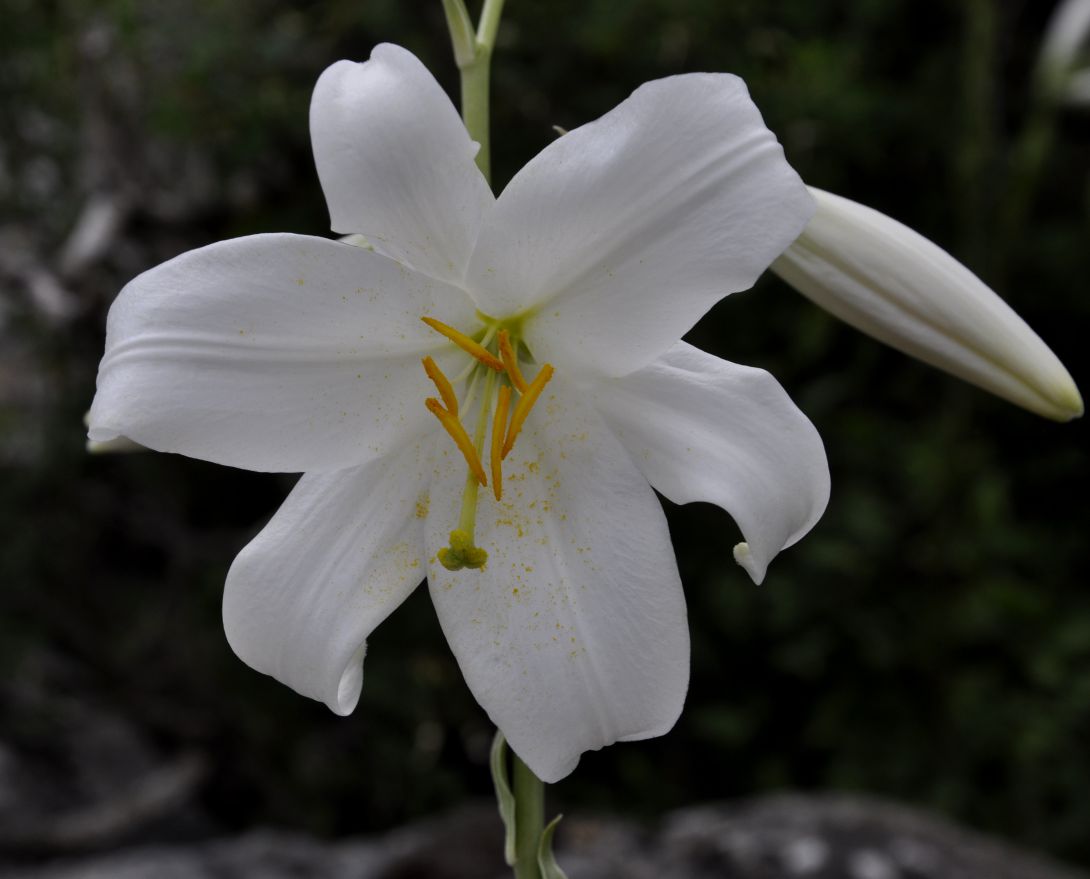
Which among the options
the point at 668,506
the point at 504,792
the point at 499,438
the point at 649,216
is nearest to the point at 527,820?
the point at 504,792

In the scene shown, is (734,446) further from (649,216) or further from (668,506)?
(668,506)

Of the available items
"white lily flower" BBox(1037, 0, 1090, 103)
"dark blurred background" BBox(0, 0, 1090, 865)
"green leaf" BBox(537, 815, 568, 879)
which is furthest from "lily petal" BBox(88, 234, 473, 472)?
"white lily flower" BBox(1037, 0, 1090, 103)

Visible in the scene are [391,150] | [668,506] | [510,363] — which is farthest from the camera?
[668,506]

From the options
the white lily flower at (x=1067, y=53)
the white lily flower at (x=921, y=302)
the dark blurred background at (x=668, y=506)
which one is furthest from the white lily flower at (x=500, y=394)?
the white lily flower at (x=1067, y=53)

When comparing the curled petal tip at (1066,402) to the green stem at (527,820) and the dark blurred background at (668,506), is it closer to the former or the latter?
the green stem at (527,820)

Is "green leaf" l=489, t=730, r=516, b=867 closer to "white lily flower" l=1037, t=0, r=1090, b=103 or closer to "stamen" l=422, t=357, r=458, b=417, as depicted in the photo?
"stamen" l=422, t=357, r=458, b=417

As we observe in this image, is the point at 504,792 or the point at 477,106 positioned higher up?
the point at 477,106

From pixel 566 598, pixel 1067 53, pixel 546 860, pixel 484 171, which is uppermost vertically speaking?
pixel 484 171
